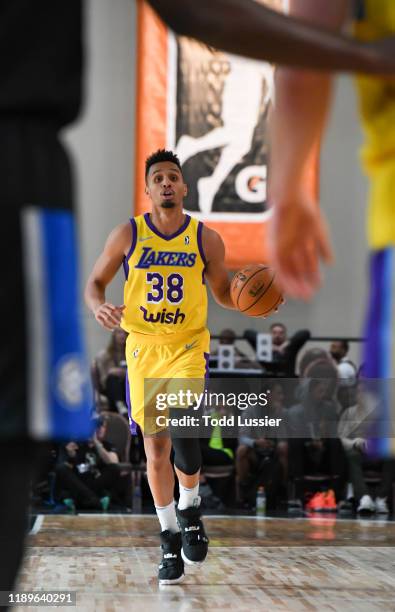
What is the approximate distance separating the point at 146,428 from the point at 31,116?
3484mm

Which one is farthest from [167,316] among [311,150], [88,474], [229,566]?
[311,150]

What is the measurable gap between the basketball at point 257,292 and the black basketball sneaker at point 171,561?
1.22 m

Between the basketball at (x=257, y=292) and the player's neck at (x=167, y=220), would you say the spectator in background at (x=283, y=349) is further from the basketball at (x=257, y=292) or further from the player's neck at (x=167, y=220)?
the basketball at (x=257, y=292)

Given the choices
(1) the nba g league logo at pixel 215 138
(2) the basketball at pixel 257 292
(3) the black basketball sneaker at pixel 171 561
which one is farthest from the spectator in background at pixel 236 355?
(2) the basketball at pixel 257 292

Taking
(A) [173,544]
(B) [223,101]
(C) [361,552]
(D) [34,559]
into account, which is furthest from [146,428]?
(B) [223,101]

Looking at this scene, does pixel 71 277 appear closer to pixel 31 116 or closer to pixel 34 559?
pixel 31 116

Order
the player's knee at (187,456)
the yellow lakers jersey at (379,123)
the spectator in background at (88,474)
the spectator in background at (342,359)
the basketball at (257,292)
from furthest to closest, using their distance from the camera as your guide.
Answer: the spectator in background at (342,359) < the spectator in background at (88,474) < the player's knee at (187,456) < the basketball at (257,292) < the yellow lakers jersey at (379,123)

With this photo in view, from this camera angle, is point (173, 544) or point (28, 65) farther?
point (173, 544)

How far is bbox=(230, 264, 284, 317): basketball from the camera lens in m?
4.24

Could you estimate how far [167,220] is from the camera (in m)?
4.89

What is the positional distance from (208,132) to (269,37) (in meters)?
7.08

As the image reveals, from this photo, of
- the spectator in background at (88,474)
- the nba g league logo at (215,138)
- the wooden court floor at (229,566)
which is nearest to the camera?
the wooden court floor at (229,566)

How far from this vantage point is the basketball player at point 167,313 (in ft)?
15.6

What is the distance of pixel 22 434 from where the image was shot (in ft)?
4.25
